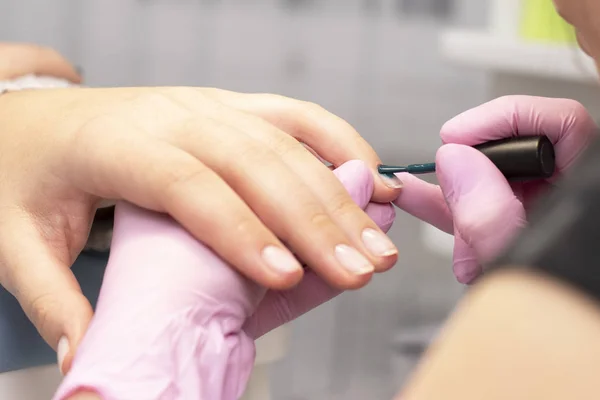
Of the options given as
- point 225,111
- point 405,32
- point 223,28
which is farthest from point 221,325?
point 405,32

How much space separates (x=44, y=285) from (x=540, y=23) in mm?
978

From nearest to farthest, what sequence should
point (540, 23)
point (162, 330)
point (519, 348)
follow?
point (519, 348)
point (162, 330)
point (540, 23)

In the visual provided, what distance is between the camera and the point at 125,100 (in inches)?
21.0

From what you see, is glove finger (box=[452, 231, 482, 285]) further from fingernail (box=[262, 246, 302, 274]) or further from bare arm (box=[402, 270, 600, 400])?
bare arm (box=[402, 270, 600, 400])

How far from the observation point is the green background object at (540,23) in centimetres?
110

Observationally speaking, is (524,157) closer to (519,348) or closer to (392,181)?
(392,181)

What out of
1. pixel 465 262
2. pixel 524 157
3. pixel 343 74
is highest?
pixel 524 157

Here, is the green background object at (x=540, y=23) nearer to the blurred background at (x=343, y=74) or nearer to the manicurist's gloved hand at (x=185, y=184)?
the blurred background at (x=343, y=74)

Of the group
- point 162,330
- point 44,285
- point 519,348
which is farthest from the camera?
point 44,285

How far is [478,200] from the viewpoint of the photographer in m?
0.47


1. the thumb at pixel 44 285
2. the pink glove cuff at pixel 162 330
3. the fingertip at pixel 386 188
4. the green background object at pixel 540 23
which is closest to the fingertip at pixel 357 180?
the fingertip at pixel 386 188

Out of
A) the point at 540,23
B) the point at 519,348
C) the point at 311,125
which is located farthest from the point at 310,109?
the point at 540,23

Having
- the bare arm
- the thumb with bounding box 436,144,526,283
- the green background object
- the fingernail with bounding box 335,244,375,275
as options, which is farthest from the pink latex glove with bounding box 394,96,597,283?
the green background object

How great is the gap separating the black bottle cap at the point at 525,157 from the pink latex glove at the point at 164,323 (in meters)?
0.21
